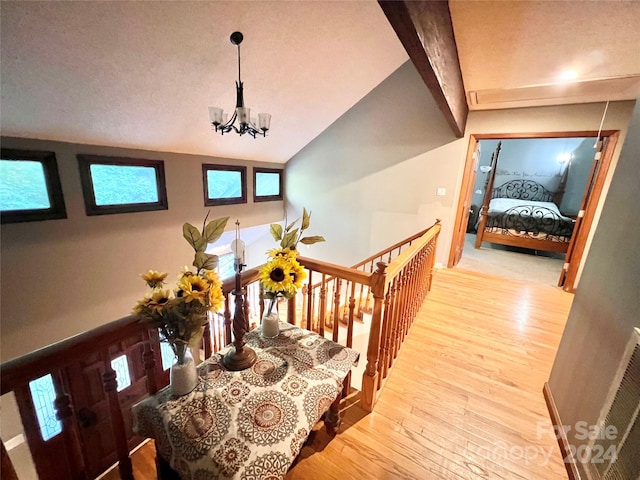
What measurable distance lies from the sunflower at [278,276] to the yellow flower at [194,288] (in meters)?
0.32

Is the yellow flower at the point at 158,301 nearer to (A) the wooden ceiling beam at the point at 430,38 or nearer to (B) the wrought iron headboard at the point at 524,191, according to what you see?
(A) the wooden ceiling beam at the point at 430,38

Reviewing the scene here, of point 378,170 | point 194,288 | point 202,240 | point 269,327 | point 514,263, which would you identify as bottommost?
point 514,263

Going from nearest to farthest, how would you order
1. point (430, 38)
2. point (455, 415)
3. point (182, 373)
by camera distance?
point (182, 373)
point (430, 38)
point (455, 415)

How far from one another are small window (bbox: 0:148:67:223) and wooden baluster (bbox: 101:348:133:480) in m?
2.48

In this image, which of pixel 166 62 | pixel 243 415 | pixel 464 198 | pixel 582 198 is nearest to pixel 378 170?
pixel 464 198

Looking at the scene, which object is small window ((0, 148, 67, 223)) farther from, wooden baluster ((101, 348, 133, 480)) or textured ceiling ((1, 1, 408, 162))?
wooden baluster ((101, 348, 133, 480))

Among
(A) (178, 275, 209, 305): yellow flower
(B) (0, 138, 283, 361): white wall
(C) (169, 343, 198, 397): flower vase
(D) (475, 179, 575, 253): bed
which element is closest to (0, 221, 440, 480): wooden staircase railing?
(C) (169, 343, 198, 397): flower vase

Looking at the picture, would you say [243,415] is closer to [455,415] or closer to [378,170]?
[455,415]

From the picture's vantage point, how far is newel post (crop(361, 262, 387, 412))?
4.45 ft

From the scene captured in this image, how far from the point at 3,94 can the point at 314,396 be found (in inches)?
122

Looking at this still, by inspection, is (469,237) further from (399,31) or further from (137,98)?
(137,98)

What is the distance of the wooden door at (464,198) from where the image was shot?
3600 millimetres

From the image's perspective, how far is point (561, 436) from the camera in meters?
1.47

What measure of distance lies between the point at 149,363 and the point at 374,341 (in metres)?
1.12
